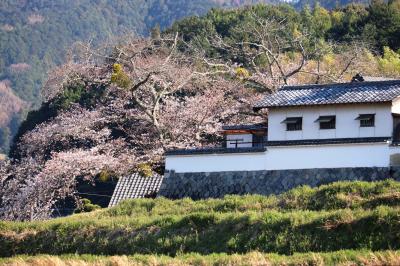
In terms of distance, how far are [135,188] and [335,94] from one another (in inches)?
321

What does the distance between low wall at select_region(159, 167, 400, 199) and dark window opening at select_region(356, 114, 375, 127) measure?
1.84m

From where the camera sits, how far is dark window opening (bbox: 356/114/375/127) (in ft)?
82.6

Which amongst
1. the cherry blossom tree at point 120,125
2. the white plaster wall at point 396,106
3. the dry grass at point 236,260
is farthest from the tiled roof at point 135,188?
the dry grass at point 236,260

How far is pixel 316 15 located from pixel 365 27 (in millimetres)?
8657

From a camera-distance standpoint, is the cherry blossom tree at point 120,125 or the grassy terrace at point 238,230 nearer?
the grassy terrace at point 238,230

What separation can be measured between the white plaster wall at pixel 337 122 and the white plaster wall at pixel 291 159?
3.74ft

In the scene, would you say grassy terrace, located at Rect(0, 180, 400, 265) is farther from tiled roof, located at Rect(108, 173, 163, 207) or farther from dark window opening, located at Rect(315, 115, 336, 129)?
tiled roof, located at Rect(108, 173, 163, 207)

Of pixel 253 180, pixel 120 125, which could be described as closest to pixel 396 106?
pixel 253 180

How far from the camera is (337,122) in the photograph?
83.6 ft

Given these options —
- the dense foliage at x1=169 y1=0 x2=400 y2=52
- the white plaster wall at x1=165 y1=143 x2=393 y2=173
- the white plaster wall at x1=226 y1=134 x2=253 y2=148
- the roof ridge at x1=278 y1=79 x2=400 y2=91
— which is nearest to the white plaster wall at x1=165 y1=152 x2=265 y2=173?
the white plaster wall at x1=165 y1=143 x2=393 y2=173

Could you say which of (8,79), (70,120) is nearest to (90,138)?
(70,120)

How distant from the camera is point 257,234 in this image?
17.3 m

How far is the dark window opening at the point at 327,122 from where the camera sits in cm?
2556

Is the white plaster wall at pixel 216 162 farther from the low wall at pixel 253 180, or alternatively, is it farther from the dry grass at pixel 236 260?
the dry grass at pixel 236 260
